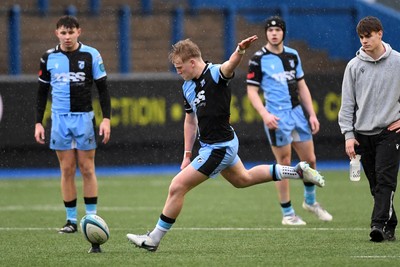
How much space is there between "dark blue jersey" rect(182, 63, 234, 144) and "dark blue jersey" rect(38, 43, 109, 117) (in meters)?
2.29

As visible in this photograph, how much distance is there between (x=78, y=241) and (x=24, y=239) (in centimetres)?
61

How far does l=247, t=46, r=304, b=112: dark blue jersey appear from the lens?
13.0 metres

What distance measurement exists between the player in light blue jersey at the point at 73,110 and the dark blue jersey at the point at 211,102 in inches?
84.0

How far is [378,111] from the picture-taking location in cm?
1046

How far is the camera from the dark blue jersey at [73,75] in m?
12.0

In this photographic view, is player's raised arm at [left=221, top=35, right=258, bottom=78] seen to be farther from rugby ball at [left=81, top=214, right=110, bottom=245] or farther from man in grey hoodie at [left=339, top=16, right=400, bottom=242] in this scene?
rugby ball at [left=81, top=214, right=110, bottom=245]

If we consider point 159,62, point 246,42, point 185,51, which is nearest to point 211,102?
point 185,51

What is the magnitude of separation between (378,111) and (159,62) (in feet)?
45.1

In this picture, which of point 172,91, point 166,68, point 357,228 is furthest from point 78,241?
point 166,68

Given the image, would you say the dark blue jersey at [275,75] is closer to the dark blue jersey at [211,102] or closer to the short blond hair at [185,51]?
the dark blue jersey at [211,102]

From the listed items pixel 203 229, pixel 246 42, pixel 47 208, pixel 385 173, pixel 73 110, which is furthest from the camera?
pixel 47 208

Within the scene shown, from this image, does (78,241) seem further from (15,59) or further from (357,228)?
(15,59)

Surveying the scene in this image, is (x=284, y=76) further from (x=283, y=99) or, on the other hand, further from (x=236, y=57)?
(x=236, y=57)

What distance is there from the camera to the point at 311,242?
1060 cm
